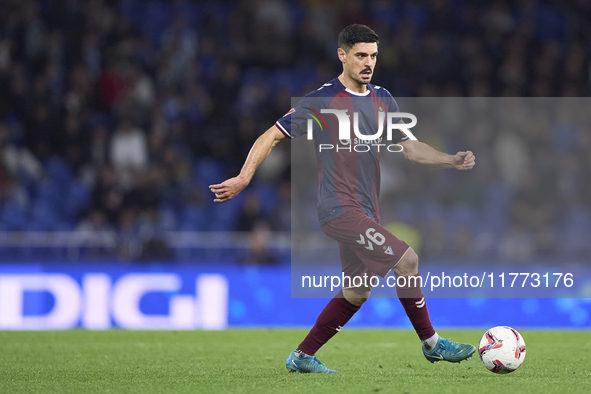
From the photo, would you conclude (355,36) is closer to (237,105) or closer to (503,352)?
(503,352)

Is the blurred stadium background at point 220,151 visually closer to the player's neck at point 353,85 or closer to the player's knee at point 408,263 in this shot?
the player's neck at point 353,85

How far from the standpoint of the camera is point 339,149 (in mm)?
5793

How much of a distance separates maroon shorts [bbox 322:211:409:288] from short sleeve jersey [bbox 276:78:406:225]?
0.22ft

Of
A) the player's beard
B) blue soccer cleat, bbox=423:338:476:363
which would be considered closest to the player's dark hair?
the player's beard

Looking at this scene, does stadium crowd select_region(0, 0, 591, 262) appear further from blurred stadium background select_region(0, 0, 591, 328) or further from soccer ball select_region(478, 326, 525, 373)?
soccer ball select_region(478, 326, 525, 373)

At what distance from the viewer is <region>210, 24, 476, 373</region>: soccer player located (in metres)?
5.59

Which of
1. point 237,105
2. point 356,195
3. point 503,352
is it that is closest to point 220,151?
point 237,105

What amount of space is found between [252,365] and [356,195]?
5.87 feet

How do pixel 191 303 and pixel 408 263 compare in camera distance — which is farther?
pixel 191 303

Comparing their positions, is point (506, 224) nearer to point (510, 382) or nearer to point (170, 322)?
point (170, 322)

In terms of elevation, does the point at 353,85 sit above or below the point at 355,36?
below

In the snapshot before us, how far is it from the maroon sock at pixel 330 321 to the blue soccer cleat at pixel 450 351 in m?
0.60

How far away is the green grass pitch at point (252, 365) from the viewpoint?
17.3ft

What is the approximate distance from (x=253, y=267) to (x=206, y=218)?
70.8 inches
